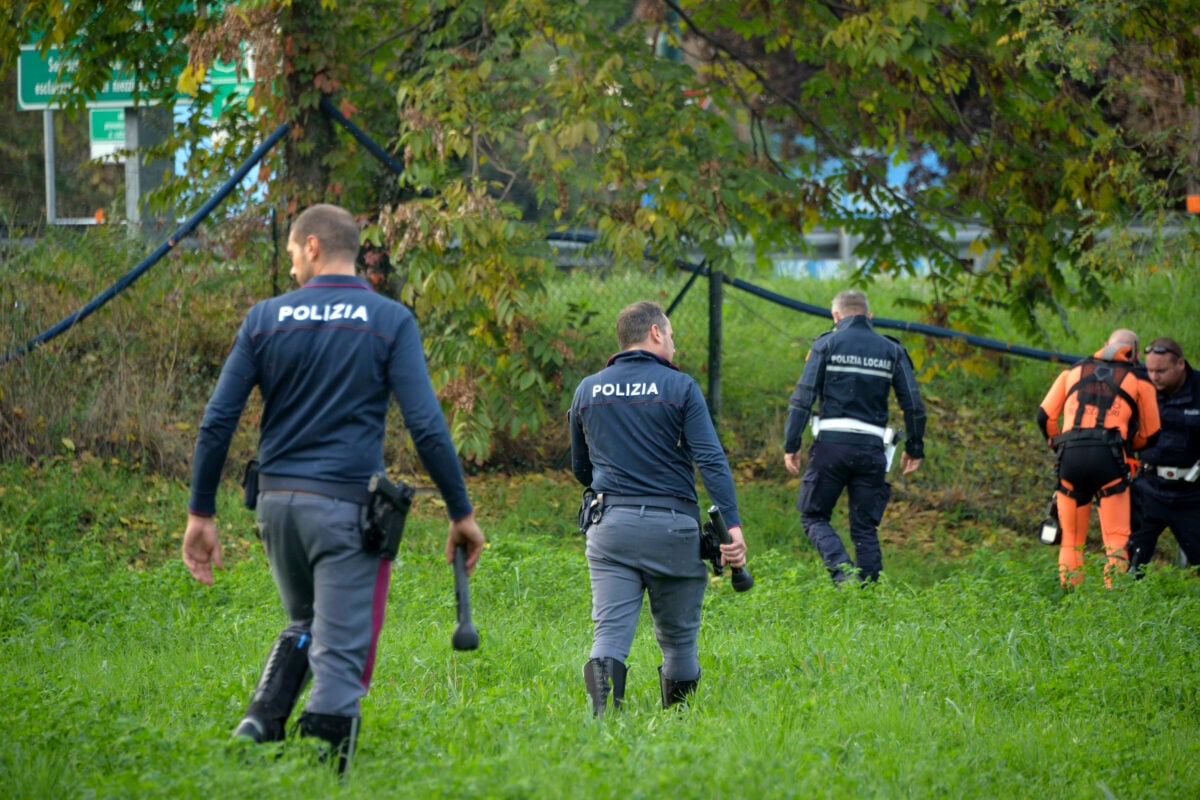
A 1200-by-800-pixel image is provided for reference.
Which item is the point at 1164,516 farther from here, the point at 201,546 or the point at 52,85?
the point at 52,85

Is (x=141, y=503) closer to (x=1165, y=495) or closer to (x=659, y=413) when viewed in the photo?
(x=659, y=413)

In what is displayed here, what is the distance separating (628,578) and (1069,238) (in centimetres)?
709

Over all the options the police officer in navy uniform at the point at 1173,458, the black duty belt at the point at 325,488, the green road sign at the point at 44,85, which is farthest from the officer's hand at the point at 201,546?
the green road sign at the point at 44,85

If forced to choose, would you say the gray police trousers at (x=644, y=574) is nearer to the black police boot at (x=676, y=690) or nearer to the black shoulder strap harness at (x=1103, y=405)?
the black police boot at (x=676, y=690)

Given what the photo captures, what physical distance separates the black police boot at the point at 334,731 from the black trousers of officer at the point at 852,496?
4.97 metres

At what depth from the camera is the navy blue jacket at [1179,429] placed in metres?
9.34

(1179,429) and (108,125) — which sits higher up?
(108,125)

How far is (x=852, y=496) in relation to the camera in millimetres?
Answer: 8922

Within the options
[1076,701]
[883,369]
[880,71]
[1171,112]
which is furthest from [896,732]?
[1171,112]

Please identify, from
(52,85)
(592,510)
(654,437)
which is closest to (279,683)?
(592,510)

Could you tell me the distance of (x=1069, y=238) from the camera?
1108cm

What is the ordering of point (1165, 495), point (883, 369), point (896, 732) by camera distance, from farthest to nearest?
point (1165, 495) → point (883, 369) → point (896, 732)

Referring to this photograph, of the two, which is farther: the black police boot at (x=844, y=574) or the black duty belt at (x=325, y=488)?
the black police boot at (x=844, y=574)

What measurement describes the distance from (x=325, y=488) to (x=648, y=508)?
169cm
